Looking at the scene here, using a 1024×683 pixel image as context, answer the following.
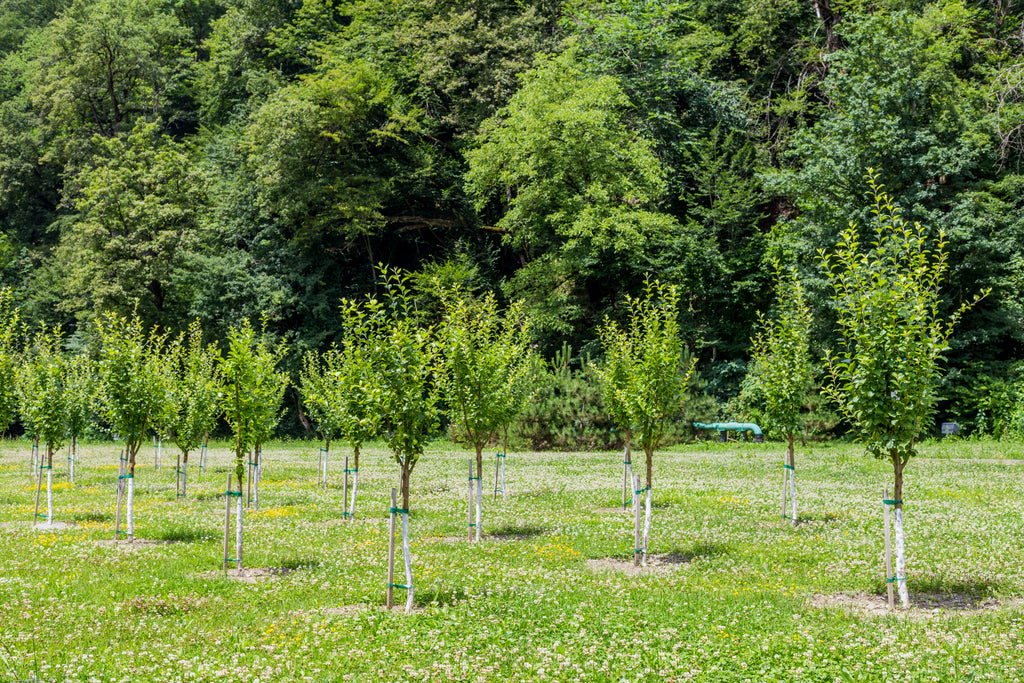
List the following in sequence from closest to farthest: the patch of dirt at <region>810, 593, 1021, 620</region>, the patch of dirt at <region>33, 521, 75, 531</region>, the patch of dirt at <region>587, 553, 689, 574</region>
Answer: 1. the patch of dirt at <region>810, 593, 1021, 620</region>
2. the patch of dirt at <region>587, 553, 689, 574</region>
3. the patch of dirt at <region>33, 521, 75, 531</region>

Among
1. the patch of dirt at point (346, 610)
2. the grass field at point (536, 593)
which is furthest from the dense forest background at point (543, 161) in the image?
the patch of dirt at point (346, 610)

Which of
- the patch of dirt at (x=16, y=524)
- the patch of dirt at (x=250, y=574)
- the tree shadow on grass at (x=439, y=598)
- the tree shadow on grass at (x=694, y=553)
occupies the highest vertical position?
the tree shadow on grass at (x=694, y=553)

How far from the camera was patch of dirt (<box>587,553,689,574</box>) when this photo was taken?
1695 centimetres

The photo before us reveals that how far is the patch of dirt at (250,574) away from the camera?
1631 cm

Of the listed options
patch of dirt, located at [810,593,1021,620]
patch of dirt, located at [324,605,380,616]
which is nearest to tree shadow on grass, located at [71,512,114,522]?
patch of dirt, located at [324,605,380,616]

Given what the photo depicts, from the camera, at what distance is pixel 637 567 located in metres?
17.1

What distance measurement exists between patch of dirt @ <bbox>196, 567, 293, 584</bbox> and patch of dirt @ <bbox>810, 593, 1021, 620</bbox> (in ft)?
32.8

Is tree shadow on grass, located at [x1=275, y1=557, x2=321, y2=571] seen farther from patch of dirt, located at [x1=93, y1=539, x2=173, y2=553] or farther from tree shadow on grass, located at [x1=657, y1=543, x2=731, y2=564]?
tree shadow on grass, located at [x1=657, y1=543, x2=731, y2=564]

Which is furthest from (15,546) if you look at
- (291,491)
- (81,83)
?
(81,83)

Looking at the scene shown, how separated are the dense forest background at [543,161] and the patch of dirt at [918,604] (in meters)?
32.0

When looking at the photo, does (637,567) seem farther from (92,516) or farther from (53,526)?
(92,516)

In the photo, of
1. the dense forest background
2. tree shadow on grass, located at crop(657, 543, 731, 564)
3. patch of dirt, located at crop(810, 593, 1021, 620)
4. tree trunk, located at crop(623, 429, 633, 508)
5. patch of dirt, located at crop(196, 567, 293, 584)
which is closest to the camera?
patch of dirt, located at crop(810, 593, 1021, 620)

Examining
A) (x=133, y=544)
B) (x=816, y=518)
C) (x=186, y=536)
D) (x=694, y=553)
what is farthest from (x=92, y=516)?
(x=816, y=518)

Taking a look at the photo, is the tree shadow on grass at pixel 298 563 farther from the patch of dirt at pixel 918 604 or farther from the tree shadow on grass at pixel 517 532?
the patch of dirt at pixel 918 604
